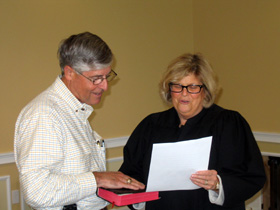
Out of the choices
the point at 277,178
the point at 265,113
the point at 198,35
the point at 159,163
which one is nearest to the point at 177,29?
the point at 198,35

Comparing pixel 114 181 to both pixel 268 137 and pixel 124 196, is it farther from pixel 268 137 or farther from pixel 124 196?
pixel 268 137

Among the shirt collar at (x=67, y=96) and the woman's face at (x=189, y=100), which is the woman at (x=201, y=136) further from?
the shirt collar at (x=67, y=96)

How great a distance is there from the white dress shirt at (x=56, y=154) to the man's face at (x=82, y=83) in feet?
0.16

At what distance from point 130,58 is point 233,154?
8.02 ft

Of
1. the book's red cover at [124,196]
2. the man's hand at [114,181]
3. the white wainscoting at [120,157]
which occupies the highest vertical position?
the man's hand at [114,181]

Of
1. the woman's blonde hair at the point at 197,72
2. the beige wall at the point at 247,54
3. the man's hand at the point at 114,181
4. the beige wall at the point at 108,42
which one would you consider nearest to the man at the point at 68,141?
the man's hand at the point at 114,181

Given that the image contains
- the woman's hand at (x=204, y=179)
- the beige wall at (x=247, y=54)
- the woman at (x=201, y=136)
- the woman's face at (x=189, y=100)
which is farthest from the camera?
the beige wall at (x=247, y=54)

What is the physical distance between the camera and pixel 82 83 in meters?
1.61

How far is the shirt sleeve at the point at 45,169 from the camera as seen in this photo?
1.31 metres

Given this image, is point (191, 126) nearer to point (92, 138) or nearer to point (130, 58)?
point (92, 138)

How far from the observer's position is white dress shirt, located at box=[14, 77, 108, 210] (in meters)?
1.31

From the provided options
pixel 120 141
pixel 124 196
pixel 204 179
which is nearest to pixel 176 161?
pixel 204 179

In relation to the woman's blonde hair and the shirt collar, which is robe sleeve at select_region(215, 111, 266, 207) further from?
the shirt collar

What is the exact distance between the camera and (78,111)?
5.27 feet
